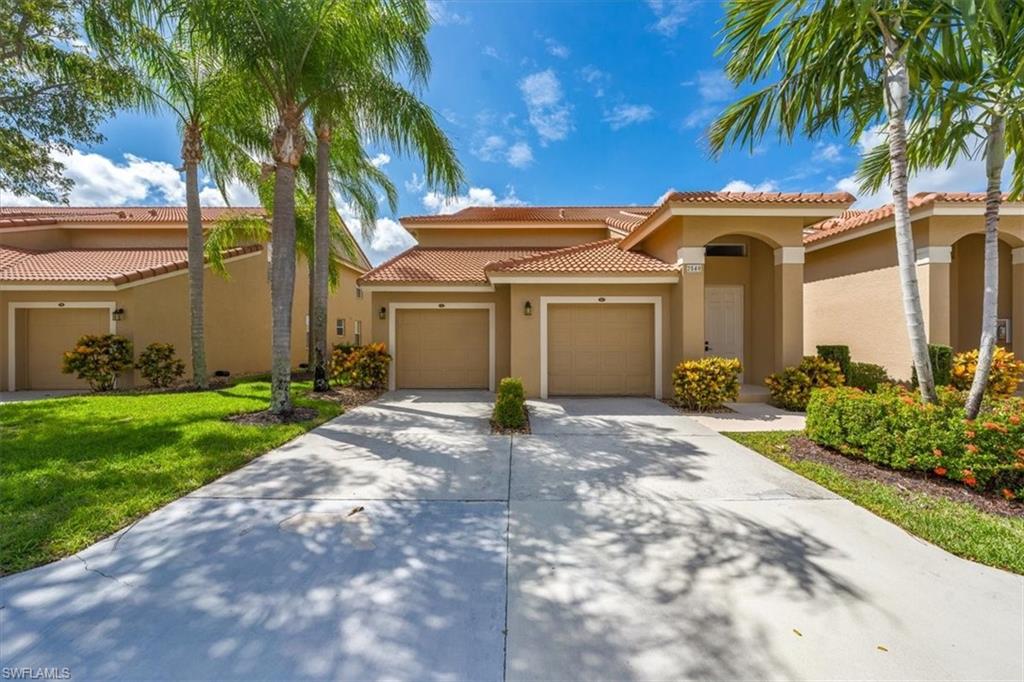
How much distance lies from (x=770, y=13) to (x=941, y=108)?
9.52ft

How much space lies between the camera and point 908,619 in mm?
2561

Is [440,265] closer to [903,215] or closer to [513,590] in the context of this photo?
[903,215]

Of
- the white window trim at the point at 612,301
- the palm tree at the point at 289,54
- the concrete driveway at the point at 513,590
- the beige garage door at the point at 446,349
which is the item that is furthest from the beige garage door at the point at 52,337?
the white window trim at the point at 612,301

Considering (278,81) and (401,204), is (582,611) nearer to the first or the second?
(278,81)

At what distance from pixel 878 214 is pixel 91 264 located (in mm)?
24180

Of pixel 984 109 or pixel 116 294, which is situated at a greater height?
pixel 984 109

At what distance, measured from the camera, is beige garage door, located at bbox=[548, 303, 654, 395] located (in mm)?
10406

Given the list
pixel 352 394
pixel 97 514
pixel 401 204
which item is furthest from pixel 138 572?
pixel 401 204

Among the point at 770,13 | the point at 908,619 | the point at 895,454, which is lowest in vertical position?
the point at 908,619

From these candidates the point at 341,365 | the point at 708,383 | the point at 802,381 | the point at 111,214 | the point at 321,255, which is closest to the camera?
the point at 708,383

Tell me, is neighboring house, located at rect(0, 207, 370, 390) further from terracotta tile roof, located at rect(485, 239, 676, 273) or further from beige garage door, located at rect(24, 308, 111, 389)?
terracotta tile roof, located at rect(485, 239, 676, 273)

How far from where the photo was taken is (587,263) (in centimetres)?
1032

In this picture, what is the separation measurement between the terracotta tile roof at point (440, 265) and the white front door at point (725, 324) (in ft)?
21.8

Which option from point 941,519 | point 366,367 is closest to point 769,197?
point 941,519
